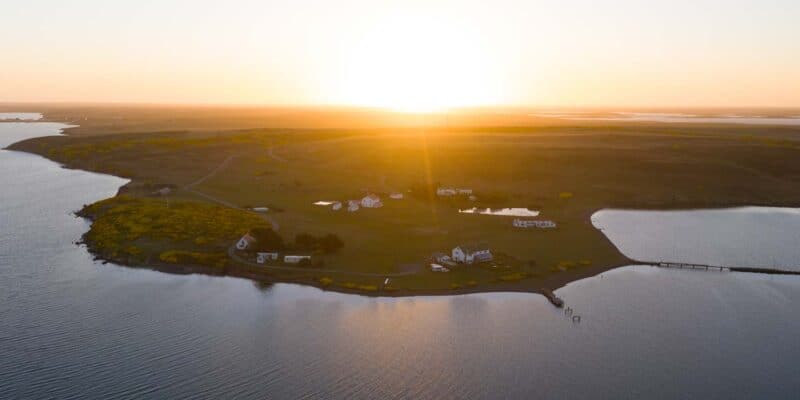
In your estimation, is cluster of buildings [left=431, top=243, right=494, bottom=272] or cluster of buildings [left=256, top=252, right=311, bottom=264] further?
cluster of buildings [left=256, top=252, right=311, bottom=264]

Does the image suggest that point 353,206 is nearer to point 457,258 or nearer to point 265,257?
point 265,257

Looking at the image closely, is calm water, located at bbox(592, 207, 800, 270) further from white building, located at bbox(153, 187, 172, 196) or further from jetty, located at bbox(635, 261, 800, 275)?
white building, located at bbox(153, 187, 172, 196)

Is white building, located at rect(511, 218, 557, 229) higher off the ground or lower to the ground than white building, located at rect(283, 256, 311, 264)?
higher

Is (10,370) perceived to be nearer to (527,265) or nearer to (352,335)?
(352,335)

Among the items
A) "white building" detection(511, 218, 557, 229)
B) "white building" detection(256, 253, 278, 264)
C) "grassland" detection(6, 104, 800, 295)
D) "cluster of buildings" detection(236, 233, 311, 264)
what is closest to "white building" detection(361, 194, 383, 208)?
"grassland" detection(6, 104, 800, 295)

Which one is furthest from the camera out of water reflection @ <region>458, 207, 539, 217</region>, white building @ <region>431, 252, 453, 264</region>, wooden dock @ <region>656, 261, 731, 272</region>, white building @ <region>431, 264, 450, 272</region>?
water reflection @ <region>458, 207, 539, 217</region>

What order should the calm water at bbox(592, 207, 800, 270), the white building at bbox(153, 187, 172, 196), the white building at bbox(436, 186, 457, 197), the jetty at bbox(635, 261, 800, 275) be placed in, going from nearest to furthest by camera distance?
the jetty at bbox(635, 261, 800, 275)
the calm water at bbox(592, 207, 800, 270)
the white building at bbox(436, 186, 457, 197)
the white building at bbox(153, 187, 172, 196)
